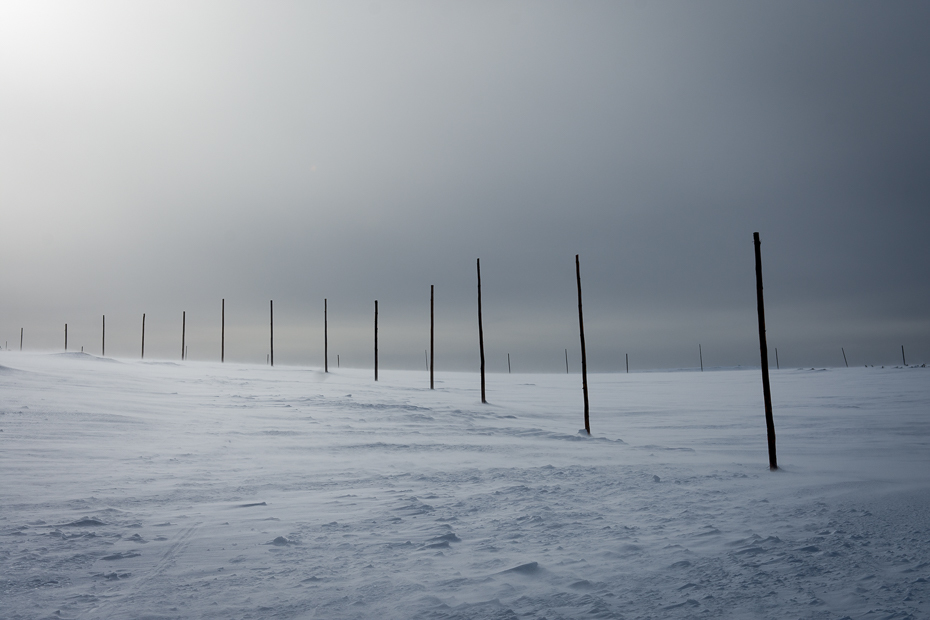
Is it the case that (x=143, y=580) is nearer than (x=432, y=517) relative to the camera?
Yes

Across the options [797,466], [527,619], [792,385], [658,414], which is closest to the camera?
[527,619]

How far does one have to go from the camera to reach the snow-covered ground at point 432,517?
5777 millimetres

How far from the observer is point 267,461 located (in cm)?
1232

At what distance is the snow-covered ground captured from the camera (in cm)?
578

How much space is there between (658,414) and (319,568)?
2021 centimetres

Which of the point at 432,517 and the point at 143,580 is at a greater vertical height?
the point at 143,580

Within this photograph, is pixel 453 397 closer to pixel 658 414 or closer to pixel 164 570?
pixel 658 414

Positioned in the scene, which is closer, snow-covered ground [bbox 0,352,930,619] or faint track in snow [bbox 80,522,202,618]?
faint track in snow [bbox 80,522,202,618]

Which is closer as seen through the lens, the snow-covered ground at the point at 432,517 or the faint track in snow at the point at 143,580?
the faint track in snow at the point at 143,580

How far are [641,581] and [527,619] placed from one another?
165 cm

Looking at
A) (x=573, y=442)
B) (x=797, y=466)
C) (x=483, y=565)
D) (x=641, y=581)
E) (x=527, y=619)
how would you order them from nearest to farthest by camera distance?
1. (x=527, y=619)
2. (x=641, y=581)
3. (x=483, y=565)
4. (x=797, y=466)
5. (x=573, y=442)

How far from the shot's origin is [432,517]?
877 cm

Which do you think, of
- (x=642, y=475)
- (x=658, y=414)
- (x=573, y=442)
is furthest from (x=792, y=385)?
(x=642, y=475)

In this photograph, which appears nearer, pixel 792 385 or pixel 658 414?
pixel 658 414
